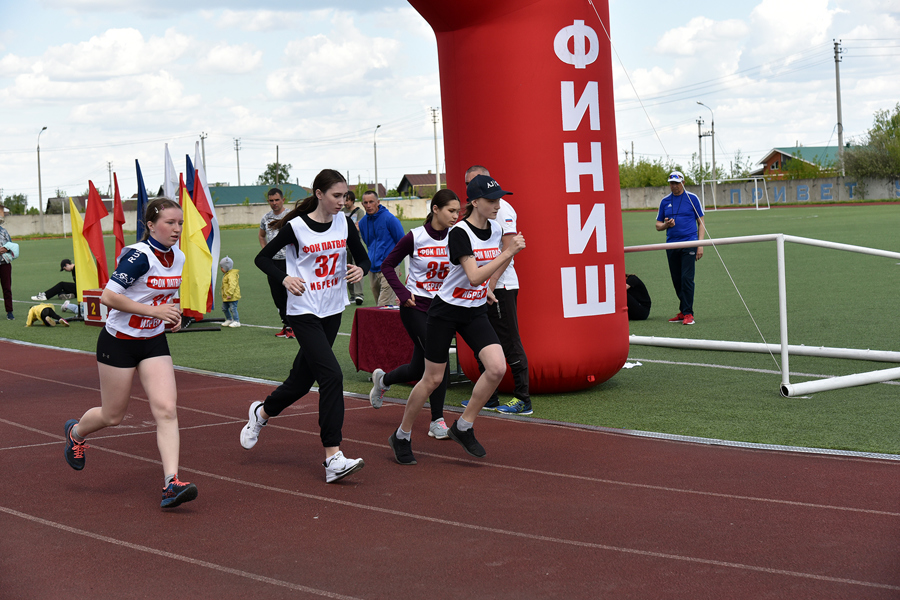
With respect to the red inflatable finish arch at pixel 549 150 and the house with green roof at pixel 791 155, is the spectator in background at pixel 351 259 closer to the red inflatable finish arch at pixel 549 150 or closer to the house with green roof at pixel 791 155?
the red inflatable finish arch at pixel 549 150

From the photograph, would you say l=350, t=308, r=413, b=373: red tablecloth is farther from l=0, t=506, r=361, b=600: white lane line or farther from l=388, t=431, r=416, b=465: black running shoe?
l=0, t=506, r=361, b=600: white lane line

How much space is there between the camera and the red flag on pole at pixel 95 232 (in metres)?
15.8

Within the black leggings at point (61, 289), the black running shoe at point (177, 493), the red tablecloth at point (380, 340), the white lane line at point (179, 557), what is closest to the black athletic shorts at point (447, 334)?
the black running shoe at point (177, 493)

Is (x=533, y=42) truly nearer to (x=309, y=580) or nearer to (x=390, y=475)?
(x=390, y=475)

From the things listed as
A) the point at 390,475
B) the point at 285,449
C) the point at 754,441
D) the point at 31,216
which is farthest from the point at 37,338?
the point at 31,216

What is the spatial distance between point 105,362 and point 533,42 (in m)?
4.69

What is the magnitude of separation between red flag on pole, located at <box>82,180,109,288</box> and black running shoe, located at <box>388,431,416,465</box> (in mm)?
10970

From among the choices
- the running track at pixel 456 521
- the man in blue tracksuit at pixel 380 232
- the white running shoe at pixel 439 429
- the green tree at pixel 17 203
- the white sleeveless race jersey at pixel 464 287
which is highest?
the green tree at pixel 17 203

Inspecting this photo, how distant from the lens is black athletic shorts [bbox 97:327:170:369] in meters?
5.40

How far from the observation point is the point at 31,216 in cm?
8006

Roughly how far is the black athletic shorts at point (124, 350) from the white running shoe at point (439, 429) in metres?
2.32

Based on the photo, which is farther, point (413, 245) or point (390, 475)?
point (413, 245)

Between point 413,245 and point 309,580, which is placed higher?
point 413,245

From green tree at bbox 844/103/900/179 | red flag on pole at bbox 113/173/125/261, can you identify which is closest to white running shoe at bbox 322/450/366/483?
red flag on pole at bbox 113/173/125/261
